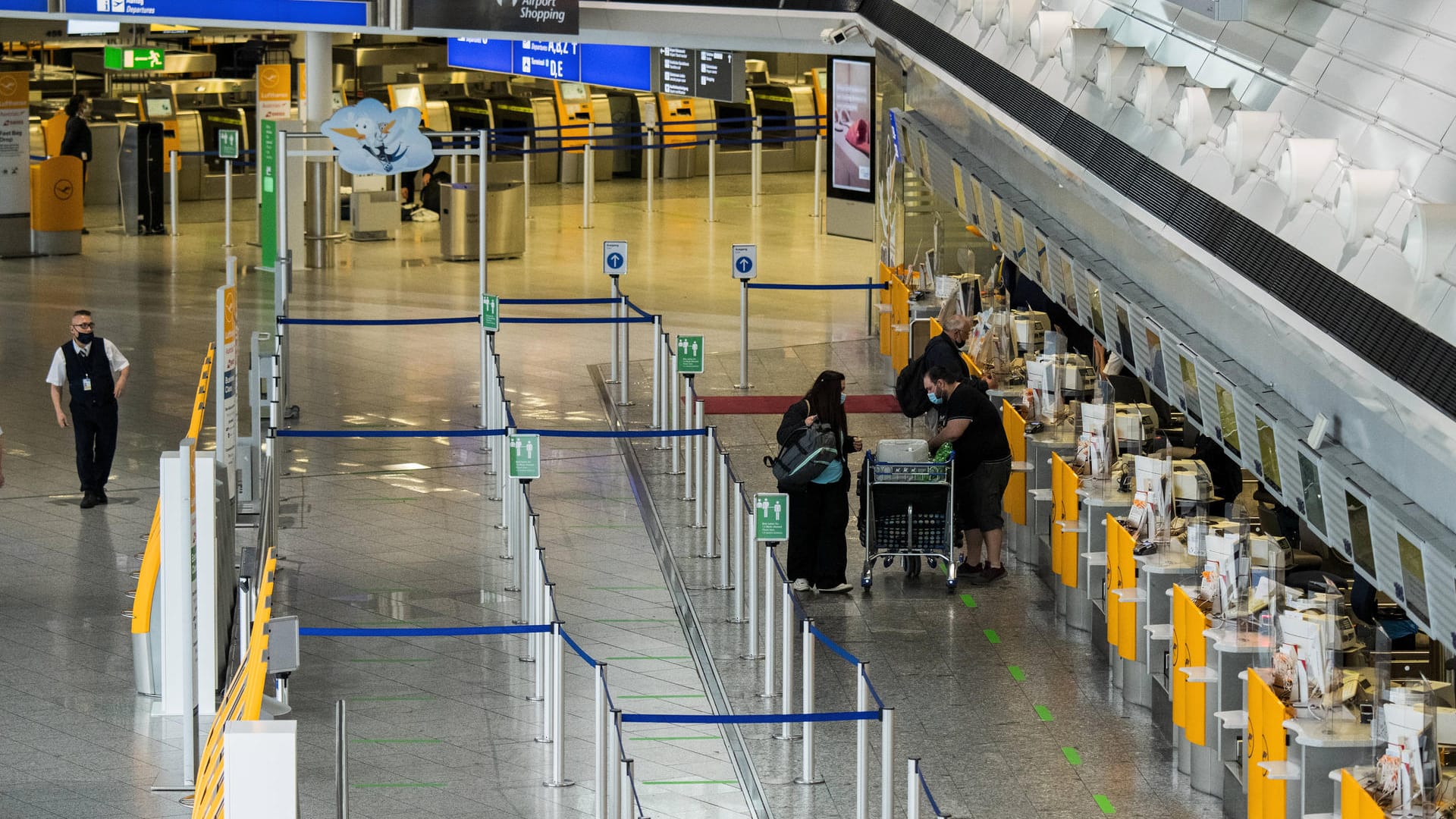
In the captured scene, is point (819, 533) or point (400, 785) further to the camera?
point (819, 533)

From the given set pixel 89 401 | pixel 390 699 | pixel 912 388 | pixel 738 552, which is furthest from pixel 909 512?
pixel 89 401

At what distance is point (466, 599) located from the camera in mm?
11469

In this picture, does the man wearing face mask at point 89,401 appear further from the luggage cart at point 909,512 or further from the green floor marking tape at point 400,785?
the green floor marking tape at point 400,785

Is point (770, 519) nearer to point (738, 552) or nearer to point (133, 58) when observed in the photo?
point (738, 552)

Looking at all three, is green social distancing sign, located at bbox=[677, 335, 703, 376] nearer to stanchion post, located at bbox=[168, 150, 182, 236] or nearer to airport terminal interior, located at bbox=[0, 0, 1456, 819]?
airport terminal interior, located at bbox=[0, 0, 1456, 819]

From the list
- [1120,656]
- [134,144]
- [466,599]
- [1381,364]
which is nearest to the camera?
[1381,364]

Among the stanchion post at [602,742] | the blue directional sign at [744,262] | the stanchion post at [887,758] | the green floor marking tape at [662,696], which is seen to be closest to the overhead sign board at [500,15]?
the blue directional sign at [744,262]

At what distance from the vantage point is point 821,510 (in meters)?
11.6

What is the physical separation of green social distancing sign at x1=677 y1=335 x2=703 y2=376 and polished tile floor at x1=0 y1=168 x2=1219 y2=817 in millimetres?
771

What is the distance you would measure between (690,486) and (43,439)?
16.2 ft

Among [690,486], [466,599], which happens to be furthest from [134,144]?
[466,599]

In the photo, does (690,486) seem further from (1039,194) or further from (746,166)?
(746,166)

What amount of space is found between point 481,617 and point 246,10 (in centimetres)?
805

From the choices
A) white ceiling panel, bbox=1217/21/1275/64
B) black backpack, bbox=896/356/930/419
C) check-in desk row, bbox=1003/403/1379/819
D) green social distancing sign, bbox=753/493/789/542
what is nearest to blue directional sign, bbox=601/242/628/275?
black backpack, bbox=896/356/930/419
